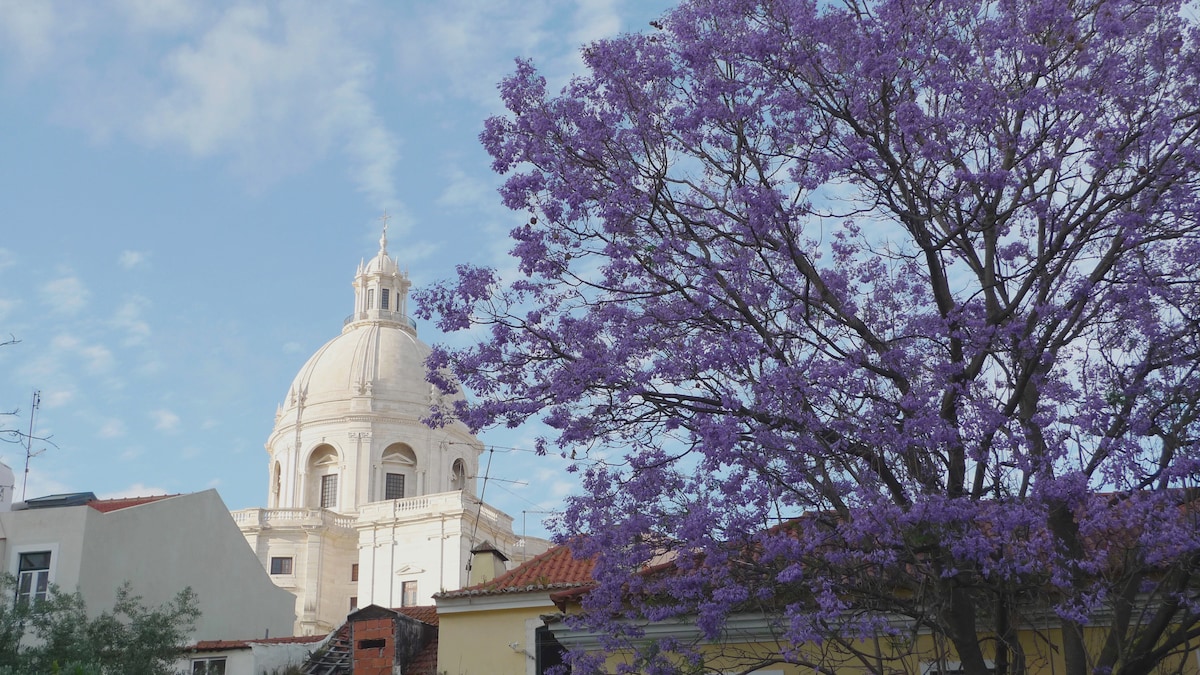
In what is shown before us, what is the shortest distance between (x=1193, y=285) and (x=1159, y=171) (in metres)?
1.21

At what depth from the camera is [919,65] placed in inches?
527

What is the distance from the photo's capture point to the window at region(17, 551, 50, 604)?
86.8ft

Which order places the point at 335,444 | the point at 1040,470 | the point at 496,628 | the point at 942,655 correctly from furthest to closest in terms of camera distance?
the point at 335,444
the point at 496,628
the point at 942,655
the point at 1040,470

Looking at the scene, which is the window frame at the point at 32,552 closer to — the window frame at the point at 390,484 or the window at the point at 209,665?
the window at the point at 209,665

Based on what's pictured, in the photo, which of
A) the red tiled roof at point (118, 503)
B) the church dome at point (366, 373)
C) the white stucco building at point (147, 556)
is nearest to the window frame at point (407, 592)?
the church dome at point (366, 373)

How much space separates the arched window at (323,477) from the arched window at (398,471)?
2678mm

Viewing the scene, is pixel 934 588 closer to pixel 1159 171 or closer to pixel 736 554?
pixel 736 554

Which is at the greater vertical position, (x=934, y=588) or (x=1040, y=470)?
(x=1040, y=470)

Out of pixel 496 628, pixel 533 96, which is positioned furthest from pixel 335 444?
pixel 533 96

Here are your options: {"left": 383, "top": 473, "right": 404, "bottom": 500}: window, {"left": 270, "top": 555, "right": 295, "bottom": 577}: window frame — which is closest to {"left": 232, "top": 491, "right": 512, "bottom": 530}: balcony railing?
{"left": 270, "top": 555, "right": 295, "bottom": 577}: window frame

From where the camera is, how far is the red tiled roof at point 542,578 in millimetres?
21016

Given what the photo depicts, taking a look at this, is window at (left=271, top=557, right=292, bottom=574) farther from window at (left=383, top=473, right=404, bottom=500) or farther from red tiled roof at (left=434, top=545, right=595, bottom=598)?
red tiled roof at (left=434, top=545, right=595, bottom=598)

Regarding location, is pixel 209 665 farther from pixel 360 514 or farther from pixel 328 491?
pixel 328 491

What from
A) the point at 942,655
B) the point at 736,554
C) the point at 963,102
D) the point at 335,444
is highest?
the point at 335,444
